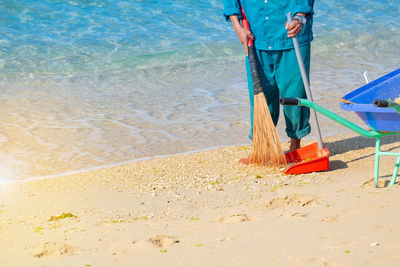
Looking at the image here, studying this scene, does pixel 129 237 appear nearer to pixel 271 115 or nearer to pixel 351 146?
pixel 271 115

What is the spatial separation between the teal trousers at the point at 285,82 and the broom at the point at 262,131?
15 cm

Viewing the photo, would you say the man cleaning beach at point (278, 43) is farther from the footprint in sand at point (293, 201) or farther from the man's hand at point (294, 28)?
the footprint in sand at point (293, 201)

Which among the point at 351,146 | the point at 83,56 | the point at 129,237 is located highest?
the point at 129,237

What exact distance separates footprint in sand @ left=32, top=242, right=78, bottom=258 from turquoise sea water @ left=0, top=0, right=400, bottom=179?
90.7 inches

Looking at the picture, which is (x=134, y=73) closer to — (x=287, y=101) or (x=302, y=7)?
(x=302, y=7)

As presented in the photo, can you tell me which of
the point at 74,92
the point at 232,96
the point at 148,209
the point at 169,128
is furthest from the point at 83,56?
the point at 148,209

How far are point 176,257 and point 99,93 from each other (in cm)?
568

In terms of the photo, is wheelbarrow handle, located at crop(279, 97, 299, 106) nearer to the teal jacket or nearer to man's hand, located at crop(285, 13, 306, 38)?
man's hand, located at crop(285, 13, 306, 38)

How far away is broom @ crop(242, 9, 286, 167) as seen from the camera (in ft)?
14.9

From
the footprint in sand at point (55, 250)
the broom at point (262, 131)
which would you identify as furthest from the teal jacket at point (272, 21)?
the footprint in sand at point (55, 250)

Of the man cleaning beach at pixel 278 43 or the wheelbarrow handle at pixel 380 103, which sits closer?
the wheelbarrow handle at pixel 380 103

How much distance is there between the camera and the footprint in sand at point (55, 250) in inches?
113

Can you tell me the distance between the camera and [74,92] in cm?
819

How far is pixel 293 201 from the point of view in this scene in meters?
3.73
